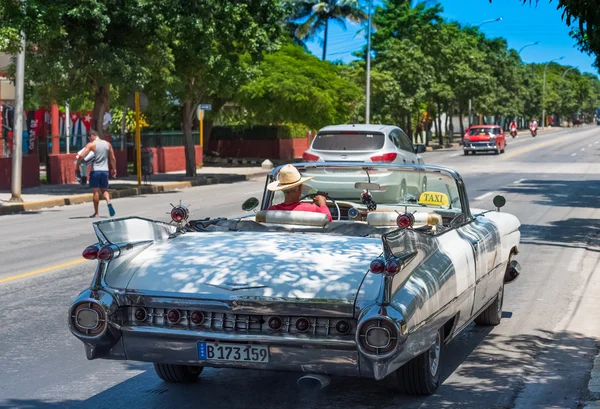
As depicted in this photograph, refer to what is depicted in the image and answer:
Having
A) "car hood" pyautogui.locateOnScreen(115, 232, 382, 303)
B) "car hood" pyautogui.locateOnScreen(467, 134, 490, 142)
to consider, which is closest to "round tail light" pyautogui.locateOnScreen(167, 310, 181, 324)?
"car hood" pyautogui.locateOnScreen(115, 232, 382, 303)

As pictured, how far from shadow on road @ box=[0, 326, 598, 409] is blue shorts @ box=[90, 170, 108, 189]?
45.2 ft

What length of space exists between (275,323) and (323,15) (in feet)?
245


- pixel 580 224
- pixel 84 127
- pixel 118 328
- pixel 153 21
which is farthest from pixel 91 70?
pixel 118 328

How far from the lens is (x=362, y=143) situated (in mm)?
22250

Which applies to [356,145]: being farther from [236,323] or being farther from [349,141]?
[236,323]

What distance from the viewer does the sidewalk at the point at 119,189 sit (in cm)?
2458

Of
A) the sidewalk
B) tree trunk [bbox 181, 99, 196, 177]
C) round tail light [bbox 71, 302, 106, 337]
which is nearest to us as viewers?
round tail light [bbox 71, 302, 106, 337]

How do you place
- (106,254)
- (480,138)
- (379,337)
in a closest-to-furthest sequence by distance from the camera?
(379,337)
(106,254)
(480,138)

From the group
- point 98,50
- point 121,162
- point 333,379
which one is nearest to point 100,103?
point 98,50

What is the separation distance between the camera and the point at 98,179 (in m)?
20.8

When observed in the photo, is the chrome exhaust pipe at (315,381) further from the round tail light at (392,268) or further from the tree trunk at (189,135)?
the tree trunk at (189,135)

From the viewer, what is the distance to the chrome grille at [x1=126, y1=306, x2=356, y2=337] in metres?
5.59

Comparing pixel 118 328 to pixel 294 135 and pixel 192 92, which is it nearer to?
pixel 192 92

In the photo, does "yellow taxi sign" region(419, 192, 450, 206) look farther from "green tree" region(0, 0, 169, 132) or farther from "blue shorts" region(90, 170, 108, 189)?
"green tree" region(0, 0, 169, 132)
